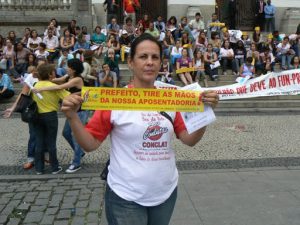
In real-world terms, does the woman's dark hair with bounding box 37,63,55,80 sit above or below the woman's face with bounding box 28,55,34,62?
above

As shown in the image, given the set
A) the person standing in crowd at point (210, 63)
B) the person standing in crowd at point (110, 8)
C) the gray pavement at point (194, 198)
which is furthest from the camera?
the person standing in crowd at point (110, 8)

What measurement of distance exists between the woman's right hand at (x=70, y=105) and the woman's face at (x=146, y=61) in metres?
0.42

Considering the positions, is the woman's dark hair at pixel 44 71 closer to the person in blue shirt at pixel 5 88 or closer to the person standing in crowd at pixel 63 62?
the person in blue shirt at pixel 5 88

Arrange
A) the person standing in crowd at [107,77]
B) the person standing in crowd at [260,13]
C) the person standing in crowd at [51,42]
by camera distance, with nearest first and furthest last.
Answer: the person standing in crowd at [107,77] → the person standing in crowd at [51,42] → the person standing in crowd at [260,13]

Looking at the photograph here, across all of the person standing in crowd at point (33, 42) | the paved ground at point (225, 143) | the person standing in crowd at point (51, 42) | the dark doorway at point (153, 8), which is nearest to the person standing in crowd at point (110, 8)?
the dark doorway at point (153, 8)

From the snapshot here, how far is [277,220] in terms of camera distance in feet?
15.2

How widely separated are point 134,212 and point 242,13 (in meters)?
22.3

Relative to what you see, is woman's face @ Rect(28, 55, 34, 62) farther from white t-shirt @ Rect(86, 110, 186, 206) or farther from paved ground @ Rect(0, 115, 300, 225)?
white t-shirt @ Rect(86, 110, 186, 206)

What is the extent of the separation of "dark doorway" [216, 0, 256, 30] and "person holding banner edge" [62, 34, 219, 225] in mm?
21472

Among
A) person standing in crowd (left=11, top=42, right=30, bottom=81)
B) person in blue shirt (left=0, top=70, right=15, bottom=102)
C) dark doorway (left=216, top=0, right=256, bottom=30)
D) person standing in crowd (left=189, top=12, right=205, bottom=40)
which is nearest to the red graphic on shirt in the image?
person in blue shirt (left=0, top=70, right=15, bottom=102)

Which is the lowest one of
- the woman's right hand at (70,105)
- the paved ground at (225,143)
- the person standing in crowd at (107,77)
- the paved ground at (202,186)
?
the paved ground at (225,143)

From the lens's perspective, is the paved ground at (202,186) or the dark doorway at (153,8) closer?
the paved ground at (202,186)

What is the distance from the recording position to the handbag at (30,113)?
20.6 ft

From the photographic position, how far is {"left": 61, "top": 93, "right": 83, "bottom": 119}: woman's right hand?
2.42 m
